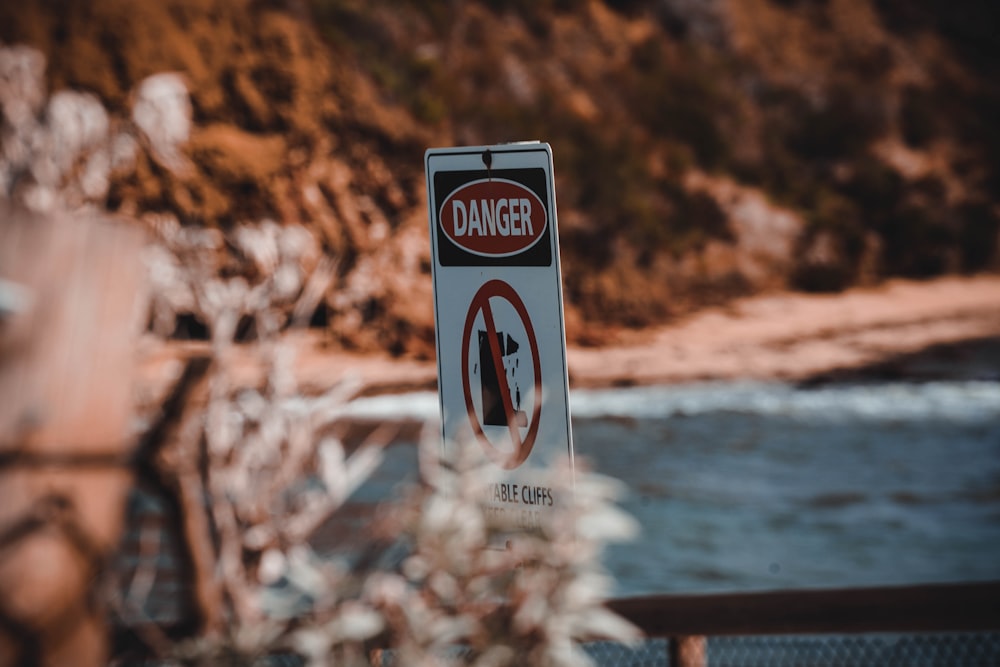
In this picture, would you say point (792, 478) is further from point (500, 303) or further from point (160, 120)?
point (500, 303)

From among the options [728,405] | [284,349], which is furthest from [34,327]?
[728,405]

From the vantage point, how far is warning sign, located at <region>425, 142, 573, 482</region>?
1380 millimetres

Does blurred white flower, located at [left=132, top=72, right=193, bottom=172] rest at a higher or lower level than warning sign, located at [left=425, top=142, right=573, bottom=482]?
higher

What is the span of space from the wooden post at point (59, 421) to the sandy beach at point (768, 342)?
9266 mm

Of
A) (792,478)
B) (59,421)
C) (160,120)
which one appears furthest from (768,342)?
(59,421)

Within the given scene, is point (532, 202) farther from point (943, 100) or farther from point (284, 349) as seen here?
point (943, 100)

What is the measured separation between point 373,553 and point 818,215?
1415cm

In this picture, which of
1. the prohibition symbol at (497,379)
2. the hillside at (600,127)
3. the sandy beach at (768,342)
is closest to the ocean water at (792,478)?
the sandy beach at (768,342)

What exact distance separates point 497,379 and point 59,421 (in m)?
0.59

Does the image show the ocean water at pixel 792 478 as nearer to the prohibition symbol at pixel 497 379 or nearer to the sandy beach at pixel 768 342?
the sandy beach at pixel 768 342

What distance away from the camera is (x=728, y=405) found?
35.1 ft

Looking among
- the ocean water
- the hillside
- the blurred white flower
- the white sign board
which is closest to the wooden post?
the white sign board

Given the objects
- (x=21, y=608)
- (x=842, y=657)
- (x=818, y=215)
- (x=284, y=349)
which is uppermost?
(x=818, y=215)

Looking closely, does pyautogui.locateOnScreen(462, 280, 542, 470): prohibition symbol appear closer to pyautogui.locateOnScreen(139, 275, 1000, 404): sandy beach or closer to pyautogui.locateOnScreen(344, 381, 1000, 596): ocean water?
pyautogui.locateOnScreen(344, 381, 1000, 596): ocean water
